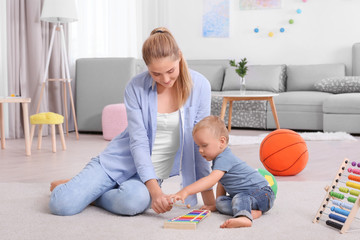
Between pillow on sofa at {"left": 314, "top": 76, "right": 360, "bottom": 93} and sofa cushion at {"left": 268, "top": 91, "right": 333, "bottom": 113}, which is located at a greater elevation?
pillow on sofa at {"left": 314, "top": 76, "right": 360, "bottom": 93}

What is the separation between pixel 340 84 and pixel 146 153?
3909mm

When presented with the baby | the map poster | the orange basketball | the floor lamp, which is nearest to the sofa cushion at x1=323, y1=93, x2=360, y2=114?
the map poster

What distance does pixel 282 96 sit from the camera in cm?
526

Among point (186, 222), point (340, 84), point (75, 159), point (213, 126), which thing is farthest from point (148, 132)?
point (340, 84)

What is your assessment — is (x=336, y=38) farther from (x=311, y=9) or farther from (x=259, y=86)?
(x=259, y=86)

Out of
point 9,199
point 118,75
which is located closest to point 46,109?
point 118,75

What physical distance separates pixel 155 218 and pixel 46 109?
3.54 metres

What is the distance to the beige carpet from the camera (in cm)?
159

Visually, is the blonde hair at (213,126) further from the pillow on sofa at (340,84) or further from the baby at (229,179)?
the pillow on sofa at (340,84)

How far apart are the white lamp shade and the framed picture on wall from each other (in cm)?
259

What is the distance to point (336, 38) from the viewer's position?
6.02 meters

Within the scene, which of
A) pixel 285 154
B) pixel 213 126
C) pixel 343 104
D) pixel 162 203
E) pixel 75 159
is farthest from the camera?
pixel 343 104

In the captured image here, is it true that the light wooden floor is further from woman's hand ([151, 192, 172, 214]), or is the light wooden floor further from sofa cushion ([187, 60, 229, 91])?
sofa cushion ([187, 60, 229, 91])

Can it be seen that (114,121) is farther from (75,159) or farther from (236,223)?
(236,223)
